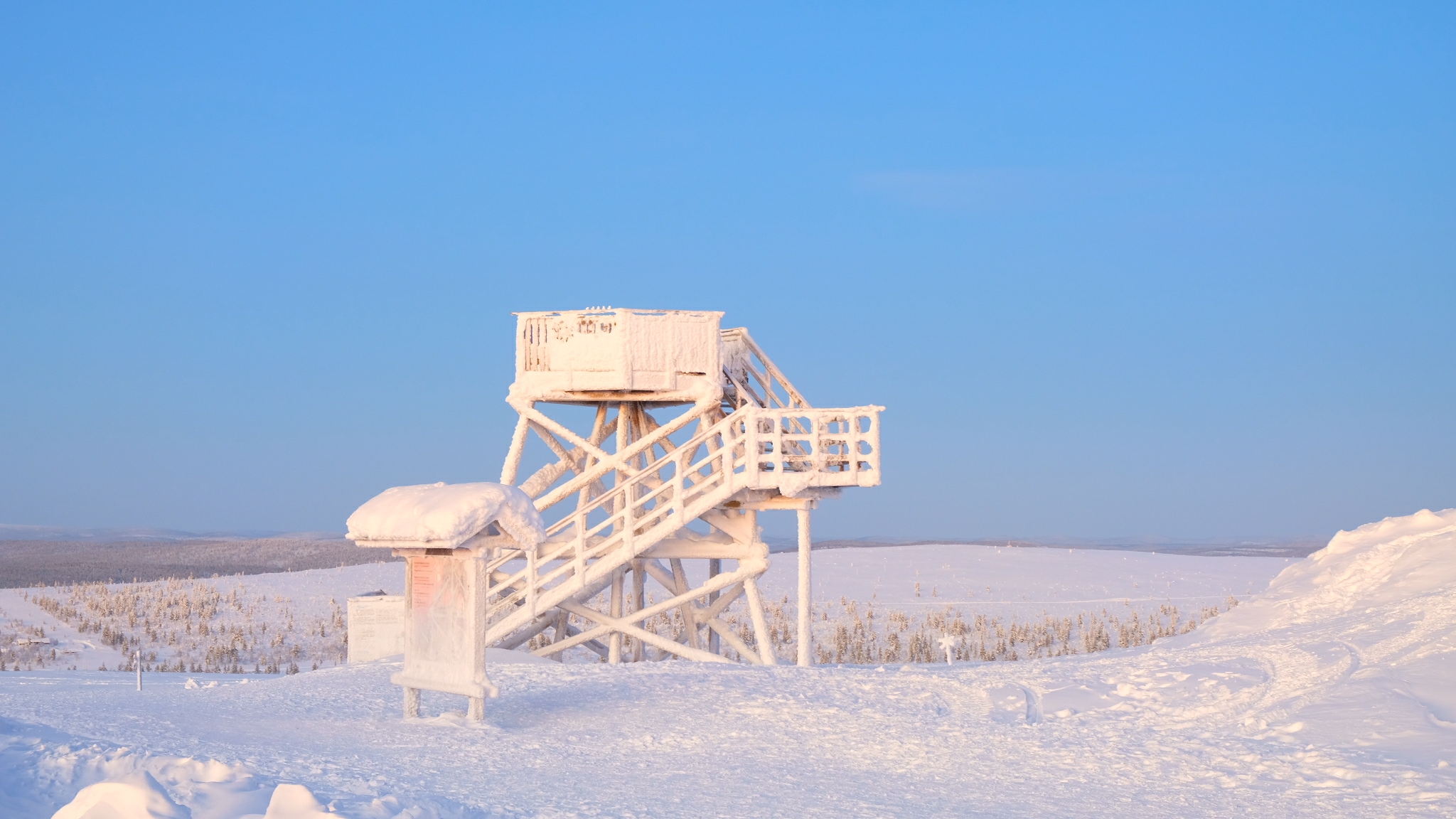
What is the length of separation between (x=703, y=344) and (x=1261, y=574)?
98.9 feet

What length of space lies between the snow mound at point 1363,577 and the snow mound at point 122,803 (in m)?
14.5

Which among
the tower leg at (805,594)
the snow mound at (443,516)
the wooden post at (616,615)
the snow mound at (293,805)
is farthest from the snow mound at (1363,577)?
the snow mound at (293,805)

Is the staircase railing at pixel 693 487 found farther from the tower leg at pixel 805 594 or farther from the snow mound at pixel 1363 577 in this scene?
the snow mound at pixel 1363 577

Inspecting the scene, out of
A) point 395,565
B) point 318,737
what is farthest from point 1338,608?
point 395,565

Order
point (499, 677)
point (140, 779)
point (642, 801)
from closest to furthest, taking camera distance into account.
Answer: point (140, 779)
point (642, 801)
point (499, 677)

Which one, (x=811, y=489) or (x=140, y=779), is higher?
(x=811, y=489)

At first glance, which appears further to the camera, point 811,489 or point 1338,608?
point 811,489

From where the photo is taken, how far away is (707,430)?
20.7 m

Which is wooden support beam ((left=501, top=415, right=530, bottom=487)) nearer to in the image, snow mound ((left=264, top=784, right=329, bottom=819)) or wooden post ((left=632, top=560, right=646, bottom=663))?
wooden post ((left=632, top=560, right=646, bottom=663))

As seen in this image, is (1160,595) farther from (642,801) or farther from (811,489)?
(642,801)

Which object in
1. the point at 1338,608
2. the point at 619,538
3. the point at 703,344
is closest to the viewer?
the point at 1338,608

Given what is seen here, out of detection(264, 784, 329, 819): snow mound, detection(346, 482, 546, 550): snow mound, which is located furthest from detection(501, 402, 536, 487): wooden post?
detection(264, 784, 329, 819): snow mound

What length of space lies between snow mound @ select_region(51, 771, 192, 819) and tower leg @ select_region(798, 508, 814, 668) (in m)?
13.7

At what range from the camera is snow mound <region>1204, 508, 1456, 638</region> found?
17703 millimetres
